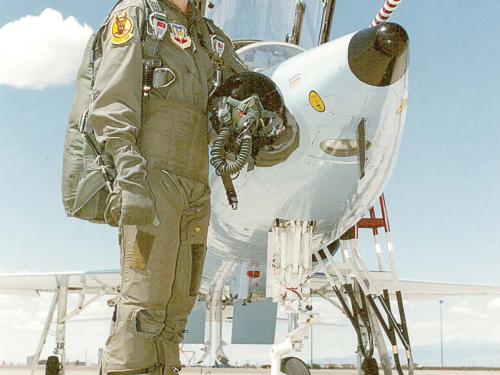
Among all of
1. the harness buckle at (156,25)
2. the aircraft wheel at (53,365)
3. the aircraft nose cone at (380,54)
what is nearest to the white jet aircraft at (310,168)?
the aircraft nose cone at (380,54)

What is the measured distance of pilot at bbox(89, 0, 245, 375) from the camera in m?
2.60

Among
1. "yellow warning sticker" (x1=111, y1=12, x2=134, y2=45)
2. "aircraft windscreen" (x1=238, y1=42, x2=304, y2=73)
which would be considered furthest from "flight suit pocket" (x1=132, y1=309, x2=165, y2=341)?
"aircraft windscreen" (x1=238, y1=42, x2=304, y2=73)

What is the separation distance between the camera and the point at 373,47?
333 centimetres

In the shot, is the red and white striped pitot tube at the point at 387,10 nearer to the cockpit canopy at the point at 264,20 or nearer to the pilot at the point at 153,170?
the cockpit canopy at the point at 264,20

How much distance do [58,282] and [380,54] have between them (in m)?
9.60

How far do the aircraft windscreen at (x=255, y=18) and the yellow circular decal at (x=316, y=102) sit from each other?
2470 millimetres

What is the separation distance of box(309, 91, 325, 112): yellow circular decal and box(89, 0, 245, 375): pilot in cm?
77

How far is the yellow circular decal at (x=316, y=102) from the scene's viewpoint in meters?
3.68

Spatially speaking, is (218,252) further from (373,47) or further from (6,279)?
(6,279)

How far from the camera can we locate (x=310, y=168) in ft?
13.4

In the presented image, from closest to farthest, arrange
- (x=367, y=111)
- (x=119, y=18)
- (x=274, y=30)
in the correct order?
1. (x=119, y=18)
2. (x=367, y=111)
3. (x=274, y=30)

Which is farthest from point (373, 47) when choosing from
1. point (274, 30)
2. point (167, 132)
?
point (274, 30)

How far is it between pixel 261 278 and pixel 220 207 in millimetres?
2065

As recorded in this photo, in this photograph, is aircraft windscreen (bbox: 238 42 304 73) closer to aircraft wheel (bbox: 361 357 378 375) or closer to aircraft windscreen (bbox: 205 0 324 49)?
aircraft windscreen (bbox: 205 0 324 49)
